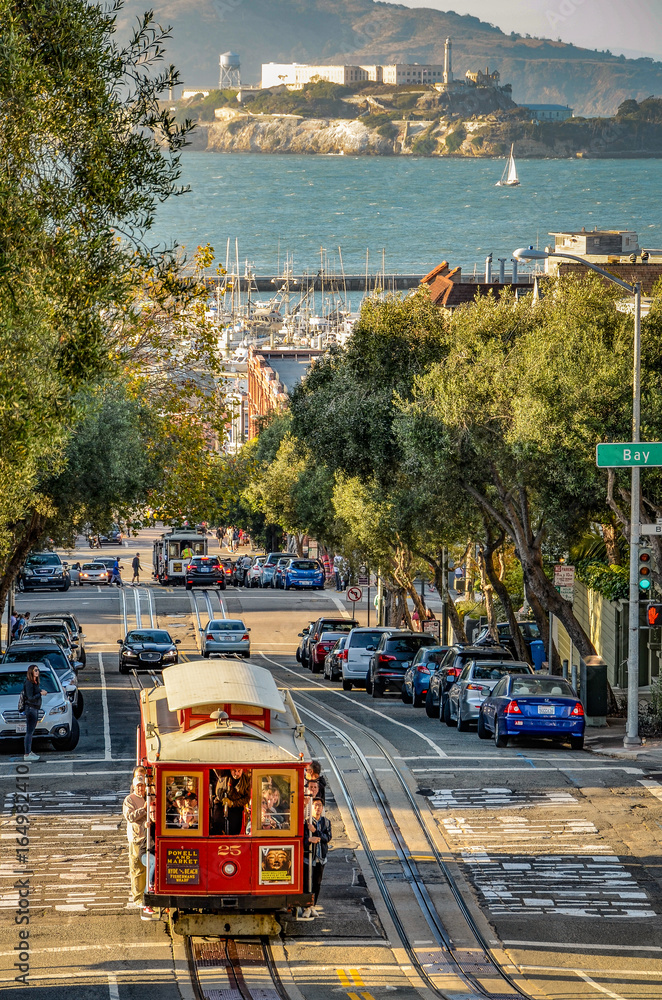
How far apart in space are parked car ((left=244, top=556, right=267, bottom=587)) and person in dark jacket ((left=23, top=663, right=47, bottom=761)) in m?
52.2

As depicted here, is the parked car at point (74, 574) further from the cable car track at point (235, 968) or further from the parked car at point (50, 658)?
the cable car track at point (235, 968)

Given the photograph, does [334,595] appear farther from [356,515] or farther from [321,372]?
[321,372]

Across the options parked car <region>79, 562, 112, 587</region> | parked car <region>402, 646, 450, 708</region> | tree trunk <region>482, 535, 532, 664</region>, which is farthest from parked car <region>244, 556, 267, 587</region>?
parked car <region>402, 646, 450, 708</region>

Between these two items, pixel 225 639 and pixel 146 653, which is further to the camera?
pixel 225 639

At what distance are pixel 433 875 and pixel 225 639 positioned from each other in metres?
29.2

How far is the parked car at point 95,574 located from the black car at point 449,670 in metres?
43.8

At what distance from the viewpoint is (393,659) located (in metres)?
35.3

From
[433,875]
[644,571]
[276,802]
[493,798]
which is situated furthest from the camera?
[644,571]

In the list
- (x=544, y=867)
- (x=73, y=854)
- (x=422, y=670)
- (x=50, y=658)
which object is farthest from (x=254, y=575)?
(x=544, y=867)

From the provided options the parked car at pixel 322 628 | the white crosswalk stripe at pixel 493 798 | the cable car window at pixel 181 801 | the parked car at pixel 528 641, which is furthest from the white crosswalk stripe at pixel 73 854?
the parked car at pixel 322 628

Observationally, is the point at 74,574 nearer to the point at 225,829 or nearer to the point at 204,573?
the point at 204,573

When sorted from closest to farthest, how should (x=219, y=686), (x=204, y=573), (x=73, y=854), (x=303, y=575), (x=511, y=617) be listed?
(x=219, y=686)
(x=73, y=854)
(x=511, y=617)
(x=204, y=573)
(x=303, y=575)

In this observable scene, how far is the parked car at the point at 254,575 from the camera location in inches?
2955

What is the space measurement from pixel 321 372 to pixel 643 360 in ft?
40.0
